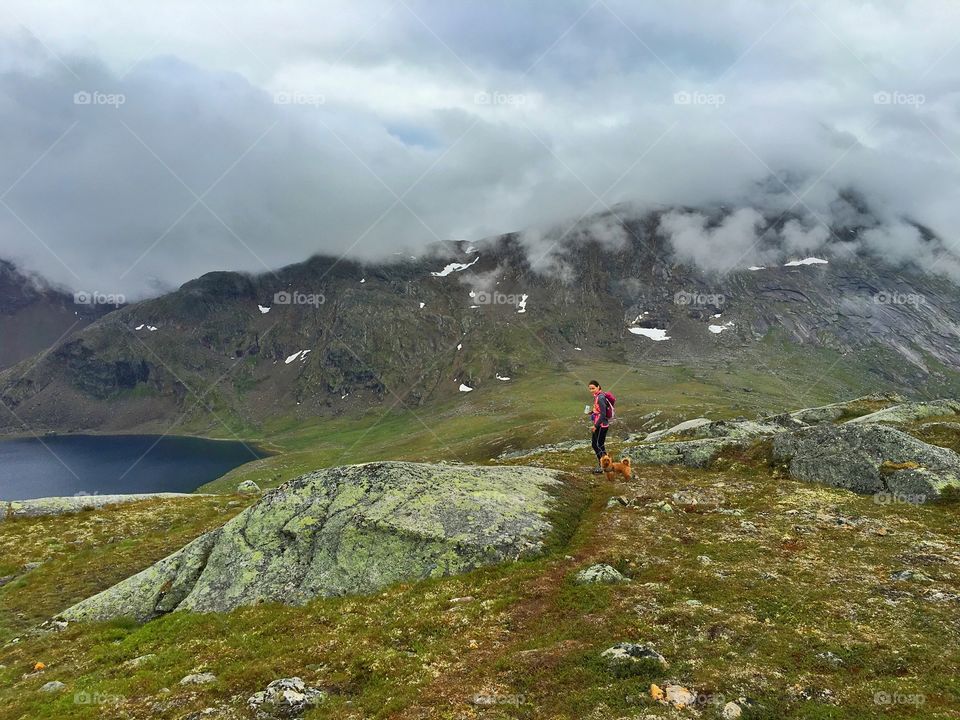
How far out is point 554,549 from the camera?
23.5 m

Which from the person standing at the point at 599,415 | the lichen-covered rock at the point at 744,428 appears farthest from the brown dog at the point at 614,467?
the lichen-covered rock at the point at 744,428

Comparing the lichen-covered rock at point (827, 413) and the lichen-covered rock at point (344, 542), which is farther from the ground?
the lichen-covered rock at point (827, 413)

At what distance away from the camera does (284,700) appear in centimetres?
1451

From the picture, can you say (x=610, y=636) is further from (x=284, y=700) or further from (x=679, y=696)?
(x=284, y=700)

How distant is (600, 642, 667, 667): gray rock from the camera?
13.6 meters

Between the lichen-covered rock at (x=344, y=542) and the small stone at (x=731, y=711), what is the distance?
39.3 ft

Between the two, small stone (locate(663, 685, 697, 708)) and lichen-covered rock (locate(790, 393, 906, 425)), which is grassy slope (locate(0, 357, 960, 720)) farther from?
lichen-covered rock (locate(790, 393, 906, 425))

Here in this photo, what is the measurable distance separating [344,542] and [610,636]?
520 inches

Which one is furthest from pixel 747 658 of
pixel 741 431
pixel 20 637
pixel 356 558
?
pixel 741 431

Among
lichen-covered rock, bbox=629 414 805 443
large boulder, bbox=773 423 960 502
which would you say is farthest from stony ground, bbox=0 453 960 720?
lichen-covered rock, bbox=629 414 805 443

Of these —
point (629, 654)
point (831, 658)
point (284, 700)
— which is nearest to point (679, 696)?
point (629, 654)

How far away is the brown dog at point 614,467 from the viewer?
34719mm

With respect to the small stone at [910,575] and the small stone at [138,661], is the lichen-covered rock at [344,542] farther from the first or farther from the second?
the small stone at [910,575]

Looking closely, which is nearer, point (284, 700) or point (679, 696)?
point (679, 696)
